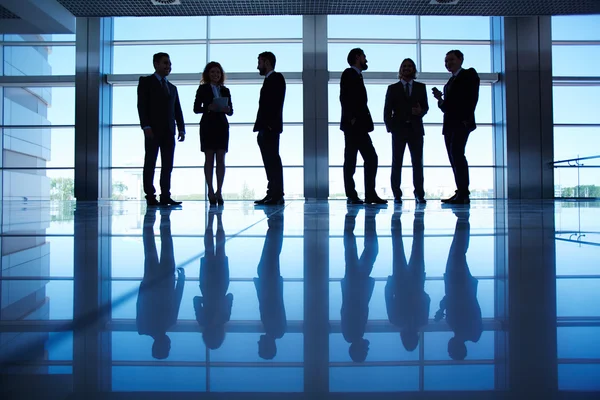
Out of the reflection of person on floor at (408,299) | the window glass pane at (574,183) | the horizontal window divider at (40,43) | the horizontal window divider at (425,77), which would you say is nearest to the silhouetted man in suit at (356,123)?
the reflection of person on floor at (408,299)

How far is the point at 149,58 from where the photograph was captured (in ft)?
34.3

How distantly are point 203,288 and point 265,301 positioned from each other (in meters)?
0.10

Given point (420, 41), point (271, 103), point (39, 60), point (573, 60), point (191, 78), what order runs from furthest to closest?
1. point (39, 60)
2. point (573, 60)
3. point (420, 41)
4. point (191, 78)
5. point (271, 103)

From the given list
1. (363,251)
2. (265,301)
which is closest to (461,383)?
(265,301)

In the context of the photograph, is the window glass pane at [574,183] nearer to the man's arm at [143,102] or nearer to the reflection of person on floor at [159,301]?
the man's arm at [143,102]

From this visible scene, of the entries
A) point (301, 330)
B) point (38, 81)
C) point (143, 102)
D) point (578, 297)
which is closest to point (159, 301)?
point (301, 330)

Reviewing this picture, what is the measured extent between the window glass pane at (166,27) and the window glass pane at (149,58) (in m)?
0.21

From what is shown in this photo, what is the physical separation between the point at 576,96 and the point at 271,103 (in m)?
9.10

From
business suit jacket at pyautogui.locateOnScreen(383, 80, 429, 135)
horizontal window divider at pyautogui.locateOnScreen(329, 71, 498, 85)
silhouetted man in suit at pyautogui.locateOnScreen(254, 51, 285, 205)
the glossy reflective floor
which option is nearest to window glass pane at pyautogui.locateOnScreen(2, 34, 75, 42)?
horizontal window divider at pyautogui.locateOnScreen(329, 71, 498, 85)

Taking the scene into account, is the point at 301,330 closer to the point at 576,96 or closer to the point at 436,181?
the point at 436,181

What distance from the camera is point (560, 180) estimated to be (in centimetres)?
965

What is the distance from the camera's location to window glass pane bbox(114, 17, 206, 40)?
33.6ft

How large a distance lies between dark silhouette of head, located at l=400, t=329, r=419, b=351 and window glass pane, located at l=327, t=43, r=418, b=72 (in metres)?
9.94

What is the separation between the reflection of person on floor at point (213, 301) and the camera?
350mm
